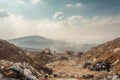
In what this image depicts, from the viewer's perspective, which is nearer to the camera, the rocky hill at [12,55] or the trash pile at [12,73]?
the trash pile at [12,73]

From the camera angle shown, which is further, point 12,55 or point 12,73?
point 12,55

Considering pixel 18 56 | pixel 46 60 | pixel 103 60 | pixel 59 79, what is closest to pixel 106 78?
pixel 59 79

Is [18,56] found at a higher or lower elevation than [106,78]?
higher

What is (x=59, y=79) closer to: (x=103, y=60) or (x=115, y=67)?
(x=115, y=67)

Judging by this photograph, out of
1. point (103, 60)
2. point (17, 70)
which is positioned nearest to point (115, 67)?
point (103, 60)

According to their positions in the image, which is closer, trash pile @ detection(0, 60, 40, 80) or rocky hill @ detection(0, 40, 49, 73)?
trash pile @ detection(0, 60, 40, 80)

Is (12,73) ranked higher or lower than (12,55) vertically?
lower

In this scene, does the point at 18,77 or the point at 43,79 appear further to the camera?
the point at 43,79

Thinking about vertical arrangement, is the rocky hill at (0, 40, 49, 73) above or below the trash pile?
above

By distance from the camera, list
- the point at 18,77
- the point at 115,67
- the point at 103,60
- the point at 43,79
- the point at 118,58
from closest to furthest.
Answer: the point at 18,77
the point at 43,79
the point at 115,67
the point at 118,58
the point at 103,60

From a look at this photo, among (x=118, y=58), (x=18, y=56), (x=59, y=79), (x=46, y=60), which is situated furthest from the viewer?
(x=46, y=60)

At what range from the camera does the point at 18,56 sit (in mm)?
68875

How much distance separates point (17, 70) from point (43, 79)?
11.0m

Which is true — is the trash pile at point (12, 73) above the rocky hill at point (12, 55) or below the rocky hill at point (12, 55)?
below
